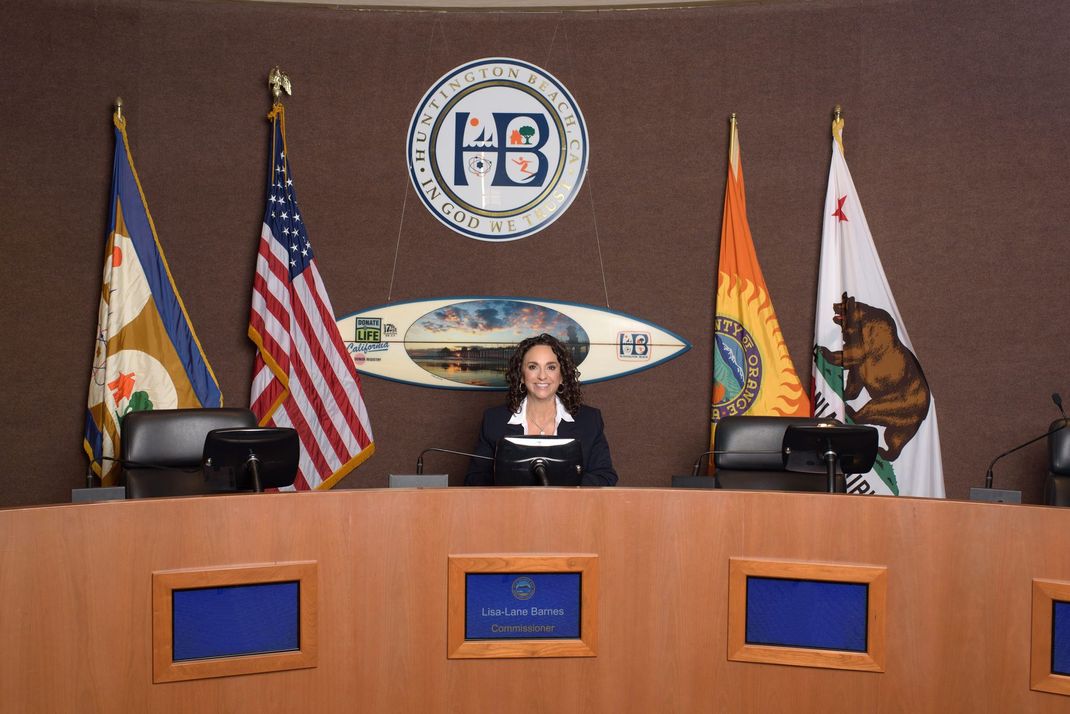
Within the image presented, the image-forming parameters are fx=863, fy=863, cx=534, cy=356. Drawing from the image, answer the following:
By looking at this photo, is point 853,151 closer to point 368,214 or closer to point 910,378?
point 910,378

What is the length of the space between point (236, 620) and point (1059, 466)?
271 centimetres

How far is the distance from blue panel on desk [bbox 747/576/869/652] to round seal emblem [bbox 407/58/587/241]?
242 centimetres

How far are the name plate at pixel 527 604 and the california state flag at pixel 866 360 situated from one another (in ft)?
7.04

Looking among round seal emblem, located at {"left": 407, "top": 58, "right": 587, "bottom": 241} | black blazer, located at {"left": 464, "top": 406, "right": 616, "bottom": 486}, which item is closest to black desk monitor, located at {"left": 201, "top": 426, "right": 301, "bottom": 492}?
black blazer, located at {"left": 464, "top": 406, "right": 616, "bottom": 486}

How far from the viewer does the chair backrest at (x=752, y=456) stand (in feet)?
9.98

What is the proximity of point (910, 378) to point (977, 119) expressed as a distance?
119 cm

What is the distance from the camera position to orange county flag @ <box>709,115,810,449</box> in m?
3.90

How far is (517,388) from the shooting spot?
335cm

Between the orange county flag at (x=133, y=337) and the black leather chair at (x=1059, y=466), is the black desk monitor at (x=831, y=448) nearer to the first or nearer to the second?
the black leather chair at (x=1059, y=466)

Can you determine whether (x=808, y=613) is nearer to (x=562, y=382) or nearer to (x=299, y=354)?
(x=562, y=382)

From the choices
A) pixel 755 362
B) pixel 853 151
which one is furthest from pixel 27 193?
pixel 853 151

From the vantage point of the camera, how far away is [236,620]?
1.88m

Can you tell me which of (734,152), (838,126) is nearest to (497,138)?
(734,152)

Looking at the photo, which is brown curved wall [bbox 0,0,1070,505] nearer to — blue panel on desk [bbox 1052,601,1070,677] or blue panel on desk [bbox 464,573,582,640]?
blue panel on desk [bbox 464,573,582,640]
